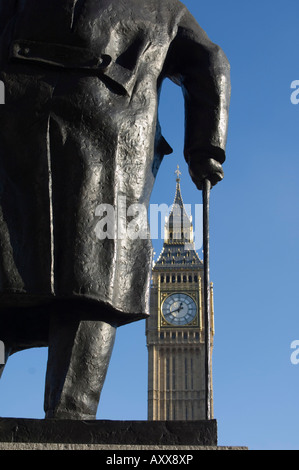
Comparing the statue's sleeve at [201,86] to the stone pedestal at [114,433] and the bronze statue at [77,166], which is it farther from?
the stone pedestal at [114,433]

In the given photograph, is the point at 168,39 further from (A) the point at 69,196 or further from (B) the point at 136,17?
(A) the point at 69,196

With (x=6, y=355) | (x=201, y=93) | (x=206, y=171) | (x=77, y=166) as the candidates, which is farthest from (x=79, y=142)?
(x=6, y=355)

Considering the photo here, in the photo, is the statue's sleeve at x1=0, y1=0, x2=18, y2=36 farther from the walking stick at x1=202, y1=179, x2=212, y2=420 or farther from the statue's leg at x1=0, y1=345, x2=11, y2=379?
the statue's leg at x1=0, y1=345, x2=11, y2=379

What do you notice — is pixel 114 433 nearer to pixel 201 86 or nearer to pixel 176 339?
pixel 201 86

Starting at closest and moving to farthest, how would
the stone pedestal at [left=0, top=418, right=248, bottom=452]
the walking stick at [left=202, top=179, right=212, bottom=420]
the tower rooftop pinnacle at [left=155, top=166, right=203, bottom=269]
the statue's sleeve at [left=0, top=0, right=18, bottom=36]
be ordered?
the stone pedestal at [left=0, top=418, right=248, bottom=452]
the walking stick at [left=202, top=179, right=212, bottom=420]
the statue's sleeve at [left=0, top=0, right=18, bottom=36]
the tower rooftop pinnacle at [left=155, top=166, right=203, bottom=269]

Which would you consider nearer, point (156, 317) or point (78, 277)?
point (78, 277)

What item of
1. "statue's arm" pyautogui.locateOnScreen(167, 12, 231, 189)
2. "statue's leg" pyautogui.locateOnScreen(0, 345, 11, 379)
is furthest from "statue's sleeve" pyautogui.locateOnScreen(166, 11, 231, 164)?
"statue's leg" pyautogui.locateOnScreen(0, 345, 11, 379)

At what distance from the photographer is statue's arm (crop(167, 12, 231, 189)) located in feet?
10.1

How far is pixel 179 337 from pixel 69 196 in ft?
182

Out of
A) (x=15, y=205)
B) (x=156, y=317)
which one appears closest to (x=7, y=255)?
(x=15, y=205)

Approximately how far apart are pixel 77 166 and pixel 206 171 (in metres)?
0.57

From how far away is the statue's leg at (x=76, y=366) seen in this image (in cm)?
253

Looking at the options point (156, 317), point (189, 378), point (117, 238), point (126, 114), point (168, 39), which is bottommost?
point (117, 238)
